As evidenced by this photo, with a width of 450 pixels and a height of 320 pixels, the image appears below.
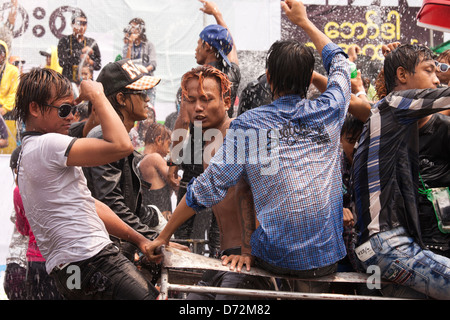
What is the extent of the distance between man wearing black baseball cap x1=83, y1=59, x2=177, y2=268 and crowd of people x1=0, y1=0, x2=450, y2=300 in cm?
1

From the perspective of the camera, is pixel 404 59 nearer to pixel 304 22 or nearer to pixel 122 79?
pixel 304 22

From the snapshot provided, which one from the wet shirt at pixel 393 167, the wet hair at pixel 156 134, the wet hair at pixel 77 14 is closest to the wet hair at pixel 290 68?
the wet shirt at pixel 393 167

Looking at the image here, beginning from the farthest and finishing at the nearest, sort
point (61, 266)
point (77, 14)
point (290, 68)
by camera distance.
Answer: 1. point (77, 14)
2. point (290, 68)
3. point (61, 266)

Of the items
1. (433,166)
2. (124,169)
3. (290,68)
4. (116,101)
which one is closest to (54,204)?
(124,169)

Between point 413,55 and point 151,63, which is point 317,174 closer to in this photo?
point 413,55

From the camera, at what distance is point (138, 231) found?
373 cm

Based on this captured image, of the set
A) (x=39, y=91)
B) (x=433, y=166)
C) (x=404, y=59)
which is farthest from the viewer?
(x=404, y=59)

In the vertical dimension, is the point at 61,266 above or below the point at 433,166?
below

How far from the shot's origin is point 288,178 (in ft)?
10.3

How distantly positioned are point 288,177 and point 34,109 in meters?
1.46

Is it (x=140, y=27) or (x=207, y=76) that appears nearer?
(x=207, y=76)

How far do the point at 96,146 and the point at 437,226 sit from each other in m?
2.21

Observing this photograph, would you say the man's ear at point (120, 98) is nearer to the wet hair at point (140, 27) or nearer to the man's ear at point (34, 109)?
the man's ear at point (34, 109)

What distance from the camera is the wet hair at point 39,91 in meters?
3.05
